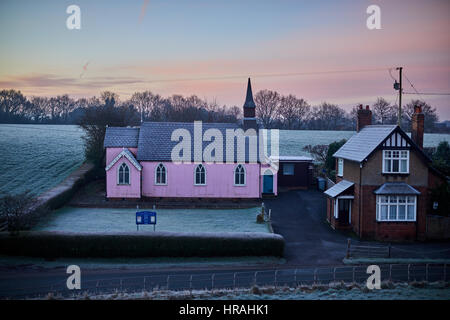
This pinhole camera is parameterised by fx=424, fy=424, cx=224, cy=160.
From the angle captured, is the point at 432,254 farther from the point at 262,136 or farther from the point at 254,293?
the point at 262,136

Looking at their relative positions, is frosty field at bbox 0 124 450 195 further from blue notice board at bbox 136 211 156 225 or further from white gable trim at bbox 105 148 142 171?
blue notice board at bbox 136 211 156 225

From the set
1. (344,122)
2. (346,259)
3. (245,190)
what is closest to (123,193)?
(245,190)

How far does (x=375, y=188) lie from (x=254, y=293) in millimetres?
13617

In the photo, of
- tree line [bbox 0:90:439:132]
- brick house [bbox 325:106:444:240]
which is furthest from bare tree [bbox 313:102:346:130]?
brick house [bbox 325:106:444:240]

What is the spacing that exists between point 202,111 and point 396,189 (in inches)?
2525

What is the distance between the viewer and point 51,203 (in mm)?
31328

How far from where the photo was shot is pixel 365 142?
29.1m

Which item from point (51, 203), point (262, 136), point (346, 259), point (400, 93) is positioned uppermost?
point (400, 93)

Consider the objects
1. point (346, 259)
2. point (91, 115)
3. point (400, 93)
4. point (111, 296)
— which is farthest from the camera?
point (91, 115)

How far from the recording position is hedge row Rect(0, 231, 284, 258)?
23109 millimetres

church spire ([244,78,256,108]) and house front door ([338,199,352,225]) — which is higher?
church spire ([244,78,256,108])

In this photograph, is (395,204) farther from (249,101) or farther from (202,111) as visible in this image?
(202,111)

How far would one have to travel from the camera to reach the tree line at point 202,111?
261ft

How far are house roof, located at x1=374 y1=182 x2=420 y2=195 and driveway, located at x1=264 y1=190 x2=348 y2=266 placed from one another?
3907mm
